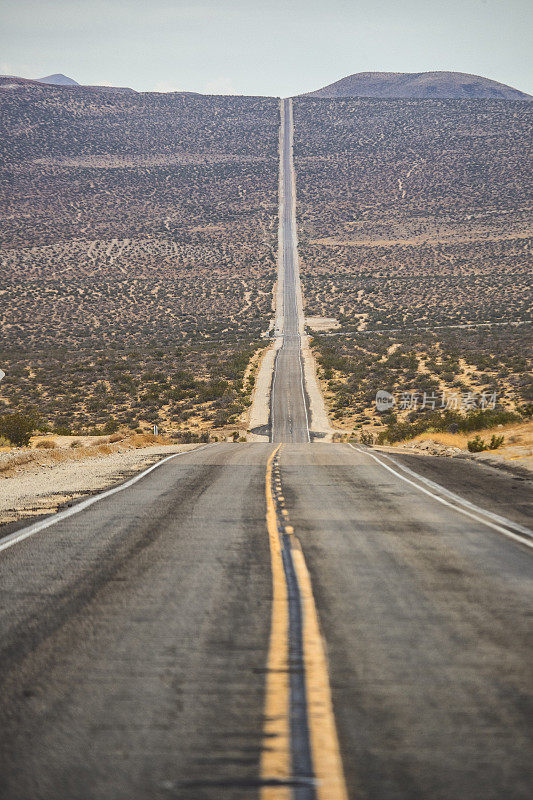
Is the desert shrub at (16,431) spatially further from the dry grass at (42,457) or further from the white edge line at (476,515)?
the white edge line at (476,515)

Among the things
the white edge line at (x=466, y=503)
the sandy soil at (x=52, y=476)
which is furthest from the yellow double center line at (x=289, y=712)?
the sandy soil at (x=52, y=476)

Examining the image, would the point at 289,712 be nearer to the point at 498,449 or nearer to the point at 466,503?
the point at 466,503

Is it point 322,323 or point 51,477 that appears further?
point 322,323

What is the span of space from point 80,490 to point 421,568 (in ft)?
25.3

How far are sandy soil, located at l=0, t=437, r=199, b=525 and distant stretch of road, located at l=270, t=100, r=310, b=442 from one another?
1975 cm

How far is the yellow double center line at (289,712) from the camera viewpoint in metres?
2.50

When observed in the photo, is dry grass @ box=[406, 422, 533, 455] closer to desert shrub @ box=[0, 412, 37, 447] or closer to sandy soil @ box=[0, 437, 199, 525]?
sandy soil @ box=[0, 437, 199, 525]

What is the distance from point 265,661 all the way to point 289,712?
611mm

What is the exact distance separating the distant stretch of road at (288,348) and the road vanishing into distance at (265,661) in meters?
30.0

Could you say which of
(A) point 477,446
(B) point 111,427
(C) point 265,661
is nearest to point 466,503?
(C) point 265,661

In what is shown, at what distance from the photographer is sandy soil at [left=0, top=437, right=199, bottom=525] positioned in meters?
9.99

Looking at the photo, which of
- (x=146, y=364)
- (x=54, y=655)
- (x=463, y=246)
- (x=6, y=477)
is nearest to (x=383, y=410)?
(x=146, y=364)

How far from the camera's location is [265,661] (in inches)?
143

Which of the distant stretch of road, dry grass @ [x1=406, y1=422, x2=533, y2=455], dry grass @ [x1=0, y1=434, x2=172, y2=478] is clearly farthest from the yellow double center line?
the distant stretch of road
